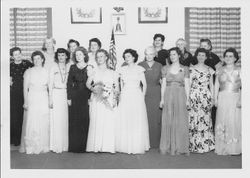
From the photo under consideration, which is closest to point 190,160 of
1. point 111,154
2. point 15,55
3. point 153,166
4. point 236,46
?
point 153,166

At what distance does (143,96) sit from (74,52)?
0.85 m

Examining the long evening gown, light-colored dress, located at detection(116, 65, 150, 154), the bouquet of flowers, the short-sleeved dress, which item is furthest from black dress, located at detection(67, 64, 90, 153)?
the short-sleeved dress

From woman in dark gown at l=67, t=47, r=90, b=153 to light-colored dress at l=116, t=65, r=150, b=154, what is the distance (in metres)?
0.36

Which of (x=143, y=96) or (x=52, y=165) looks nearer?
(x=52, y=165)

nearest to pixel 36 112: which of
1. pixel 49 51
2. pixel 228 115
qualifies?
pixel 49 51

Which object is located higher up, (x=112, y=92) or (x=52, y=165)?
(x=112, y=92)

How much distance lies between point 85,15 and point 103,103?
926 millimetres

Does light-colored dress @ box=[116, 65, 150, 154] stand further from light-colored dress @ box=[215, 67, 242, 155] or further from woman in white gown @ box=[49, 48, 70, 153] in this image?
light-colored dress @ box=[215, 67, 242, 155]

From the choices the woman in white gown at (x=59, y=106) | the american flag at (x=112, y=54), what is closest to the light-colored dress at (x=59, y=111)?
the woman in white gown at (x=59, y=106)

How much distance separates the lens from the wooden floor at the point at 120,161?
585cm

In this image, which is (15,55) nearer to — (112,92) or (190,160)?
(112,92)

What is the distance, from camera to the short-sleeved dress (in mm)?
6129

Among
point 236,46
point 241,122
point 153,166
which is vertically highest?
point 236,46

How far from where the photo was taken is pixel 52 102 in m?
6.21
